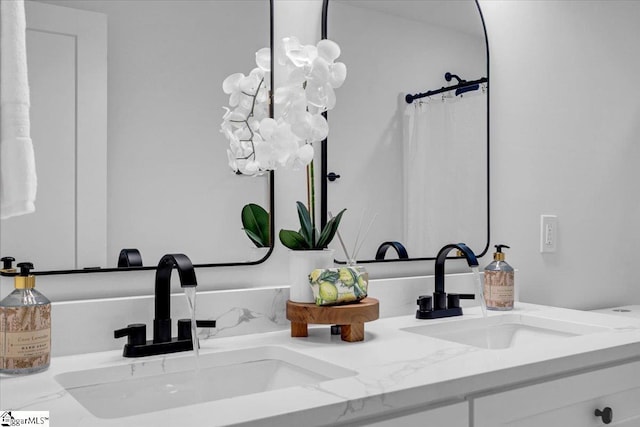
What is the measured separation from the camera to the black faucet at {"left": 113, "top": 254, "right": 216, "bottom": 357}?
1146 millimetres

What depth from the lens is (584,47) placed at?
2186 millimetres

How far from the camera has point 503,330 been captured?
1.62 m

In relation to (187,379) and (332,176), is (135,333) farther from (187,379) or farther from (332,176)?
(332,176)

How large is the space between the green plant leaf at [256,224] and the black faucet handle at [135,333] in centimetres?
36

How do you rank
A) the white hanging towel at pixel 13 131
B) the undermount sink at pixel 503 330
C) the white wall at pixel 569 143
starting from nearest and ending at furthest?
the white hanging towel at pixel 13 131, the undermount sink at pixel 503 330, the white wall at pixel 569 143

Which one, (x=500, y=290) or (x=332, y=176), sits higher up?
(x=332, y=176)

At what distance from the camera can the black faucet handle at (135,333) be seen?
1138mm

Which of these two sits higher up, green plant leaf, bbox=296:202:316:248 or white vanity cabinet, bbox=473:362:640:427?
green plant leaf, bbox=296:202:316:248

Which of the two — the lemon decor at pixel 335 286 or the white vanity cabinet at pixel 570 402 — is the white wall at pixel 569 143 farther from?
the lemon decor at pixel 335 286

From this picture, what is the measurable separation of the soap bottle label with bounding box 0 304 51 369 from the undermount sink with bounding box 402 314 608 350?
2.65ft

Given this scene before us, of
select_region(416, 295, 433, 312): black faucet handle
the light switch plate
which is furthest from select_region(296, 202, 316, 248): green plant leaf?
the light switch plate

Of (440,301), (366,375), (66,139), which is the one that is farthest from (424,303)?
(66,139)

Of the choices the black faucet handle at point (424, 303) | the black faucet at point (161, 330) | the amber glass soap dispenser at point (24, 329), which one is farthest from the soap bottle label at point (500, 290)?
the amber glass soap dispenser at point (24, 329)

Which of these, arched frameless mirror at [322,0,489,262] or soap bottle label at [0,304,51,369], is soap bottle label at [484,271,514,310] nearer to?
arched frameless mirror at [322,0,489,262]
